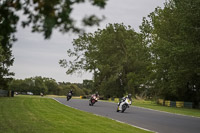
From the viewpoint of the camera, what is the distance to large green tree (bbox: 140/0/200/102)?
3422 centimetres

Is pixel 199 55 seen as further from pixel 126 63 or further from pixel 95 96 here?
pixel 126 63

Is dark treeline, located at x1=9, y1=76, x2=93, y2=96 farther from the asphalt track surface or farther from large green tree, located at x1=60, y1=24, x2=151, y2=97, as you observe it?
the asphalt track surface

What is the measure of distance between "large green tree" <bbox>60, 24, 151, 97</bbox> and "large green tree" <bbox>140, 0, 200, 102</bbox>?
1516 cm

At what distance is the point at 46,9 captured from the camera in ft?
12.1

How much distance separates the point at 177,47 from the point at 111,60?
36.8 metres

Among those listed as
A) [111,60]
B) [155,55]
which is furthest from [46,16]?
[111,60]

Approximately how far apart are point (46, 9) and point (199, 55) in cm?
3208

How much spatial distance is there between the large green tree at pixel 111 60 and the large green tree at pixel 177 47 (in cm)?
1516

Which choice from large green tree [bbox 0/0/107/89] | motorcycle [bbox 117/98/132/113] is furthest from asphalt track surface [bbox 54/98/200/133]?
large green tree [bbox 0/0/107/89]

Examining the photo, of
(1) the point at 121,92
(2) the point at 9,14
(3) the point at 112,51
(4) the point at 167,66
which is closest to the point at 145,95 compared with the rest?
(1) the point at 121,92

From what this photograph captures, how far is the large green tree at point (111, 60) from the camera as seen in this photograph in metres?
70.5

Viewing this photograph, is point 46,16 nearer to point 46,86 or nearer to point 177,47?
point 177,47

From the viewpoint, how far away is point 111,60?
2810 inches

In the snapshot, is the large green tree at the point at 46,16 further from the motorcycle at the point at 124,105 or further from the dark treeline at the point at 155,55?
the motorcycle at the point at 124,105
